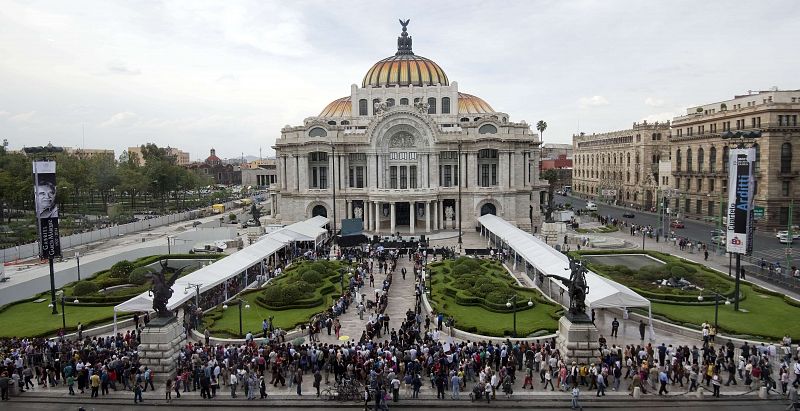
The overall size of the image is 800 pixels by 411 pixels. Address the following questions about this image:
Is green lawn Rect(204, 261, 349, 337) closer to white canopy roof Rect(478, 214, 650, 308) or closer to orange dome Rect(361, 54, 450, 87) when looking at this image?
white canopy roof Rect(478, 214, 650, 308)

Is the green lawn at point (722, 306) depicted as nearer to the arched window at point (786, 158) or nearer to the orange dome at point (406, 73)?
the arched window at point (786, 158)

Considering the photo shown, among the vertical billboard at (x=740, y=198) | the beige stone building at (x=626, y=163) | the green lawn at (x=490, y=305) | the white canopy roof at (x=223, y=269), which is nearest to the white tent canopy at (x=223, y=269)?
the white canopy roof at (x=223, y=269)

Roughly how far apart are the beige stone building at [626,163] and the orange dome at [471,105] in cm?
3327

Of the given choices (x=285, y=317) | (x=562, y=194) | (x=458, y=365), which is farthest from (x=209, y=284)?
(x=562, y=194)

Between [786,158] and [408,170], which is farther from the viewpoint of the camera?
[408,170]

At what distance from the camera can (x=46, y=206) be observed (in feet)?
122

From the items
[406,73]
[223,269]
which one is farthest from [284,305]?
[406,73]

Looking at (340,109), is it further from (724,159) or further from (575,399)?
(575,399)

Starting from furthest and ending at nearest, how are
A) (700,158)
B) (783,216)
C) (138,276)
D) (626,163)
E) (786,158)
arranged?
(626,163) < (700,158) < (783,216) < (786,158) < (138,276)

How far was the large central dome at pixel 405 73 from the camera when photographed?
81.6 metres

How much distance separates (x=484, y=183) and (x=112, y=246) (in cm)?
4488

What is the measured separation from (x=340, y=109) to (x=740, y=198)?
61.5 m

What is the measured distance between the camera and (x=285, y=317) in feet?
108

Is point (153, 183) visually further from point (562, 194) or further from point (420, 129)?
point (562, 194)
